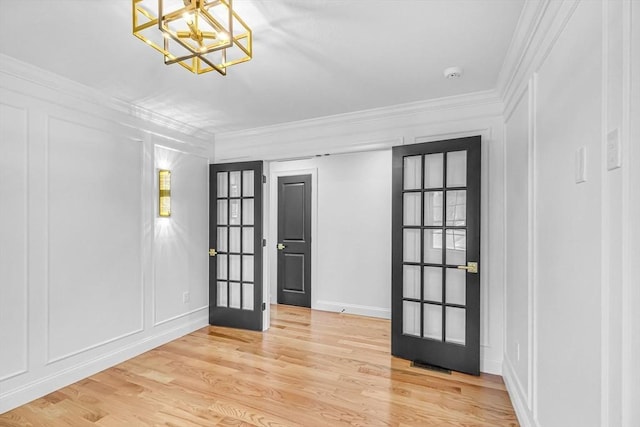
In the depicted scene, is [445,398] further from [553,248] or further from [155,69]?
[155,69]


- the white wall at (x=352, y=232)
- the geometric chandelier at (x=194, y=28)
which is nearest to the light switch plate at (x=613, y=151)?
the geometric chandelier at (x=194, y=28)

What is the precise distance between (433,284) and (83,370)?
3252mm

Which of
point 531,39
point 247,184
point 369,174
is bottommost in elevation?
point 247,184

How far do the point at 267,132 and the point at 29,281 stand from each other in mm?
2697

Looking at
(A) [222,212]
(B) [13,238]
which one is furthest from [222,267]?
(B) [13,238]


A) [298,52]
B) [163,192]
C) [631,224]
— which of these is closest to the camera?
[631,224]

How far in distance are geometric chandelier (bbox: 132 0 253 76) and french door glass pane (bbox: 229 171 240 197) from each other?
77.3 inches

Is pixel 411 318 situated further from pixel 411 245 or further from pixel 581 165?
pixel 581 165

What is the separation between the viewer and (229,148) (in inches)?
168

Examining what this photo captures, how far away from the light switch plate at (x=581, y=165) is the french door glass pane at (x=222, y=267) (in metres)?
3.76

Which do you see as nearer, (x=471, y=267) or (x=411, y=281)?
(x=471, y=267)

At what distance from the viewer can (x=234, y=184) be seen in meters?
4.12

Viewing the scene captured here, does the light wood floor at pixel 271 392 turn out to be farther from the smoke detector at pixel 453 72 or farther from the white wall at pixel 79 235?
the smoke detector at pixel 453 72

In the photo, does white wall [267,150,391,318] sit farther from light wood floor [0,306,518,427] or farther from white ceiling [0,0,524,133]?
white ceiling [0,0,524,133]
